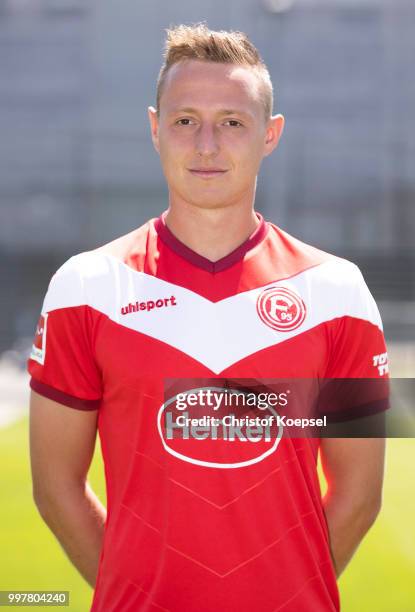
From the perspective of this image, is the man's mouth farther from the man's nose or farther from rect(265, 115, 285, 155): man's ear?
rect(265, 115, 285, 155): man's ear

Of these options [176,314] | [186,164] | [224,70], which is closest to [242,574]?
[176,314]

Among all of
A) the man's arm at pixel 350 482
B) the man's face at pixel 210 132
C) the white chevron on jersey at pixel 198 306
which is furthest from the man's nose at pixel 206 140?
the man's arm at pixel 350 482

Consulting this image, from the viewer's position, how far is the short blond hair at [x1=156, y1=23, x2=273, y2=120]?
1314 millimetres

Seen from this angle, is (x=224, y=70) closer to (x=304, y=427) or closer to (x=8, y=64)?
(x=304, y=427)

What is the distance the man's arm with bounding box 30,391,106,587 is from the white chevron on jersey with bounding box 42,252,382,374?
0.17 metres

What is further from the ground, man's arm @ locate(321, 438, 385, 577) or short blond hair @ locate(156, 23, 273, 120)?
short blond hair @ locate(156, 23, 273, 120)

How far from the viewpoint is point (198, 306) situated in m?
1.28

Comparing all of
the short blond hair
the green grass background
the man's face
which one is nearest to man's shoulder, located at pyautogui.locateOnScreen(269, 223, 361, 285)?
the man's face

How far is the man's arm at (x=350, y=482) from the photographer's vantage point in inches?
52.9

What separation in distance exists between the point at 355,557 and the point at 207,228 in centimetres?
→ 187

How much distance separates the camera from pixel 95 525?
1368 millimetres

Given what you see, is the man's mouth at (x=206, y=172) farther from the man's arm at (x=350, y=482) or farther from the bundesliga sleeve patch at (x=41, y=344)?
the man's arm at (x=350, y=482)

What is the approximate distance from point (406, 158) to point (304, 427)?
35.1 feet

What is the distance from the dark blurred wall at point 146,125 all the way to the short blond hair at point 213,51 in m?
9.66
